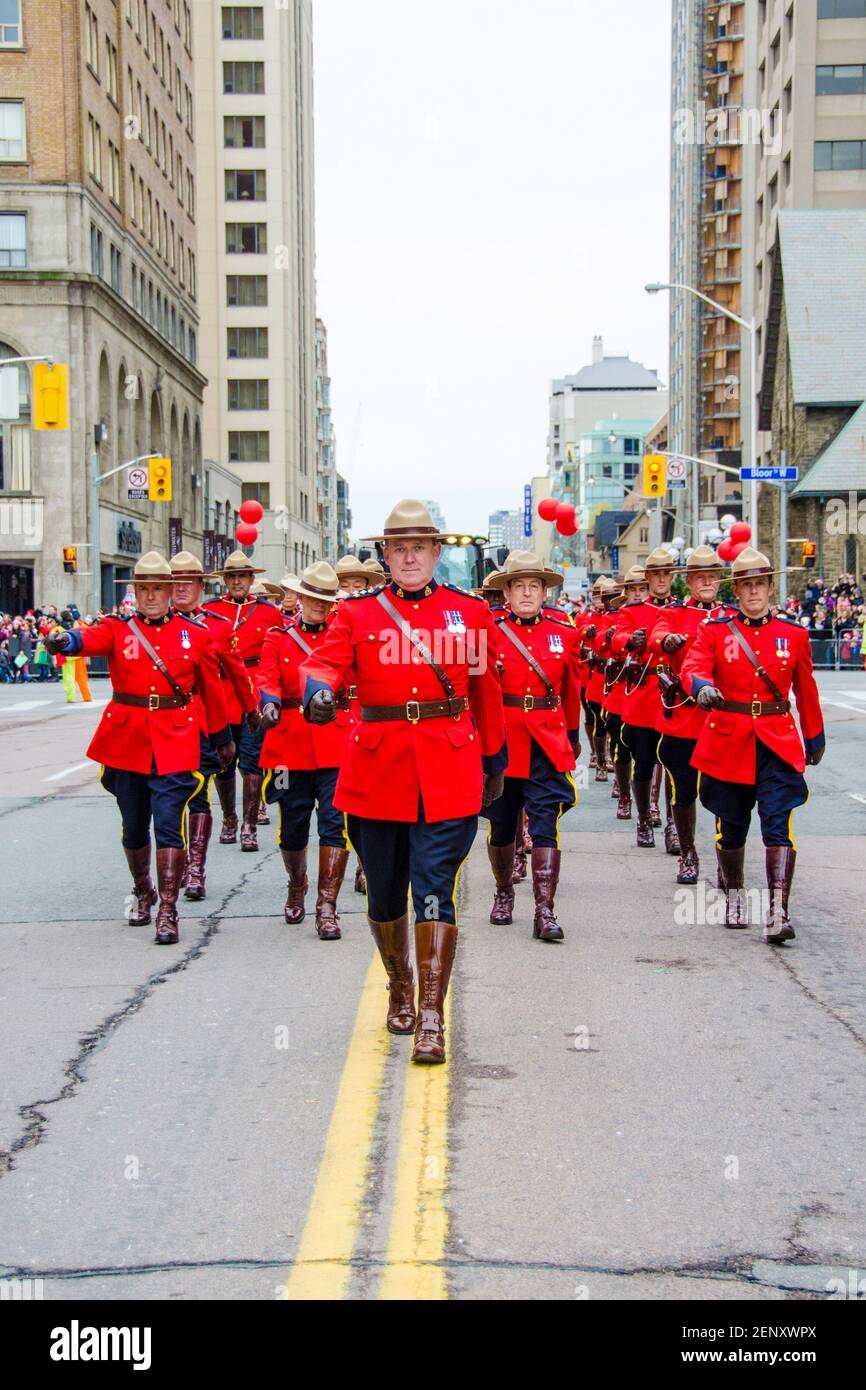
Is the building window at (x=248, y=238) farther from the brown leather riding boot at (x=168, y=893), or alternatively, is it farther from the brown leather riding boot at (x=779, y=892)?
the brown leather riding boot at (x=779, y=892)

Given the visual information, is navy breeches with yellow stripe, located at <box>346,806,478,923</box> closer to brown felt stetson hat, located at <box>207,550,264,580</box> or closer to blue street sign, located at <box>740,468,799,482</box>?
brown felt stetson hat, located at <box>207,550,264,580</box>

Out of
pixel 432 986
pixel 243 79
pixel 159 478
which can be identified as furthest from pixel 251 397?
pixel 432 986

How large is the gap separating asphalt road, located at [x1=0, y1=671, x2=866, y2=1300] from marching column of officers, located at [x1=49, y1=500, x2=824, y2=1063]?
39 centimetres

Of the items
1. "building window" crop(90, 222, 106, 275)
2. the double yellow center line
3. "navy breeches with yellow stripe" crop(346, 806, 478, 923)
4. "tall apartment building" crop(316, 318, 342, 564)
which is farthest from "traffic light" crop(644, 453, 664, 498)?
"tall apartment building" crop(316, 318, 342, 564)

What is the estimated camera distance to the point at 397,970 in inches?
244

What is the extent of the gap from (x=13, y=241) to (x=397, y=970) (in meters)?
44.7

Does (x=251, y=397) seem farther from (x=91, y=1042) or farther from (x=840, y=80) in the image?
(x=91, y=1042)

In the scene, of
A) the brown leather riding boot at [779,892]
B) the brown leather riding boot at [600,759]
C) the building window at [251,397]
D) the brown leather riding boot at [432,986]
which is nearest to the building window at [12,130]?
the brown leather riding boot at [600,759]

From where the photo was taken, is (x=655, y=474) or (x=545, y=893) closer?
(x=545, y=893)

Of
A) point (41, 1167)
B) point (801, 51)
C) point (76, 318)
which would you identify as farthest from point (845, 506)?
Result: point (41, 1167)

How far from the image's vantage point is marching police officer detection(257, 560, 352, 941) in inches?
337

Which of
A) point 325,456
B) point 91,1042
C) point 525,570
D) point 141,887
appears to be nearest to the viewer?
point 91,1042

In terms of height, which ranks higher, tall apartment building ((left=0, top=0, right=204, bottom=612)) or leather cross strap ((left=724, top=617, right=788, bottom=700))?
tall apartment building ((left=0, top=0, right=204, bottom=612))

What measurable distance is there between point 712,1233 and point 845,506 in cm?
5012
